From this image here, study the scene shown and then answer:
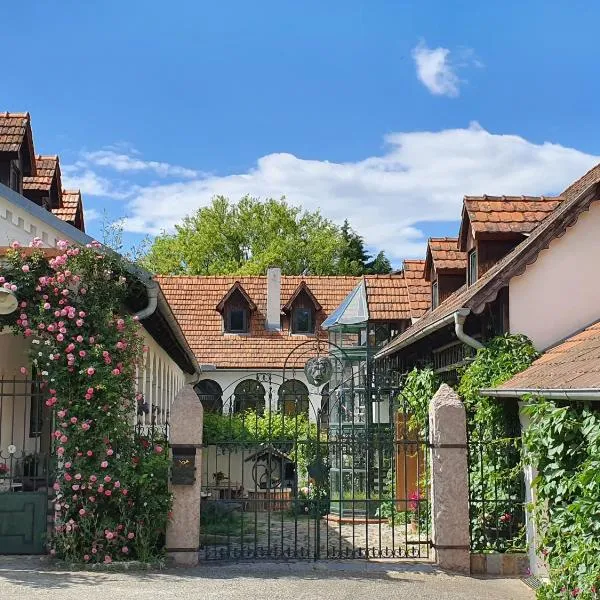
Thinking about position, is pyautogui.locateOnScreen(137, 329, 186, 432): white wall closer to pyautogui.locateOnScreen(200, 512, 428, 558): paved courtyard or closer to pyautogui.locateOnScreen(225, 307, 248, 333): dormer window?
pyautogui.locateOnScreen(200, 512, 428, 558): paved courtyard

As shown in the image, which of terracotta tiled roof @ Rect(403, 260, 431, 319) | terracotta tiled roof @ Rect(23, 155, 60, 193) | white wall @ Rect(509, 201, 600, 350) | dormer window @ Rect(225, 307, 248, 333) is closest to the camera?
white wall @ Rect(509, 201, 600, 350)

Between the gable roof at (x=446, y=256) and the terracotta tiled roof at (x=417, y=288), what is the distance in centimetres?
214

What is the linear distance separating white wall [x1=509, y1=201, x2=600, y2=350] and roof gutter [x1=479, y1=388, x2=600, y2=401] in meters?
1.68

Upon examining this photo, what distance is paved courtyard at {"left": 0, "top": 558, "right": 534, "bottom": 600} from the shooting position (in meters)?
8.70

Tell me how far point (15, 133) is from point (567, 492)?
11634 millimetres

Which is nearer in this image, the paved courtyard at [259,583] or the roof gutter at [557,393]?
the roof gutter at [557,393]

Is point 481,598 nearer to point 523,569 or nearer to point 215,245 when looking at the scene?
point 523,569

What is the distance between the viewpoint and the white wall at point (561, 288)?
11.5 metres

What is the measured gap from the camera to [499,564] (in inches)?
402

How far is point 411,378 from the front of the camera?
15672 mm

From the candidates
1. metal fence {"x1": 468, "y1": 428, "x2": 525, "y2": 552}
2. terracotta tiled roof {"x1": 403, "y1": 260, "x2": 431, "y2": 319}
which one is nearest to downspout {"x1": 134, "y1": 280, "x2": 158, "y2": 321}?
metal fence {"x1": 468, "y1": 428, "x2": 525, "y2": 552}

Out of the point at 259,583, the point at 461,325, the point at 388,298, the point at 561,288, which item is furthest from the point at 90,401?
the point at 388,298

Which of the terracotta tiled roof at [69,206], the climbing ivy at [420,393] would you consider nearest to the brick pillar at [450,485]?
the climbing ivy at [420,393]

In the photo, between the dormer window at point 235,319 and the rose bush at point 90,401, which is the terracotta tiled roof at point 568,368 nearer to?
the rose bush at point 90,401
